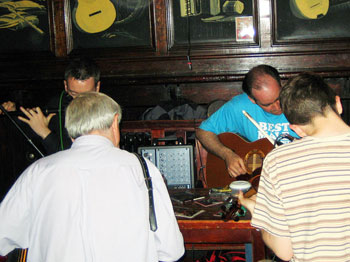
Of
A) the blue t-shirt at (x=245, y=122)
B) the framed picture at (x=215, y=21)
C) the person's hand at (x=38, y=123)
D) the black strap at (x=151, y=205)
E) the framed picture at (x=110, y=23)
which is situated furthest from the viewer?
the framed picture at (x=110, y=23)

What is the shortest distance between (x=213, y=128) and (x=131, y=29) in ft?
5.67

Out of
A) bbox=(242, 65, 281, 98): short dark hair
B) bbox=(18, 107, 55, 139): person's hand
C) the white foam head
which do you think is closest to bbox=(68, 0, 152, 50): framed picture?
bbox=(242, 65, 281, 98): short dark hair

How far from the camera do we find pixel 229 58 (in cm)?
448

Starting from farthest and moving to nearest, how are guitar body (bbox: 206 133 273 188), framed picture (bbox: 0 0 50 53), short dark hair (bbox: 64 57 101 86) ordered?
framed picture (bbox: 0 0 50 53)
guitar body (bbox: 206 133 273 188)
short dark hair (bbox: 64 57 101 86)

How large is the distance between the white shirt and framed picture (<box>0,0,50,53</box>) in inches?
132

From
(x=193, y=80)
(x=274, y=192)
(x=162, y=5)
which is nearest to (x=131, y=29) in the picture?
(x=162, y=5)

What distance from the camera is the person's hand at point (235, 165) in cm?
302

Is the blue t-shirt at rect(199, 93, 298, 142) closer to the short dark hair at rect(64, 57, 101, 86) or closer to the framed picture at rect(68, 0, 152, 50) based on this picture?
the short dark hair at rect(64, 57, 101, 86)

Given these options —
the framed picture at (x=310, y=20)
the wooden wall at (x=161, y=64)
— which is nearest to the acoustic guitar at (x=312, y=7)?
the framed picture at (x=310, y=20)

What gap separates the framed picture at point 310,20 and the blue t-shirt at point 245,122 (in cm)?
132

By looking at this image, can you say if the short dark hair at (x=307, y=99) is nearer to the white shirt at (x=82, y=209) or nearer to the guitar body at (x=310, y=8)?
the white shirt at (x=82, y=209)

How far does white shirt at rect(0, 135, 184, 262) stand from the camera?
5.12 ft

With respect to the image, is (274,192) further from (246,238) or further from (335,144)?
(246,238)

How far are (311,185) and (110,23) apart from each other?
3657mm
